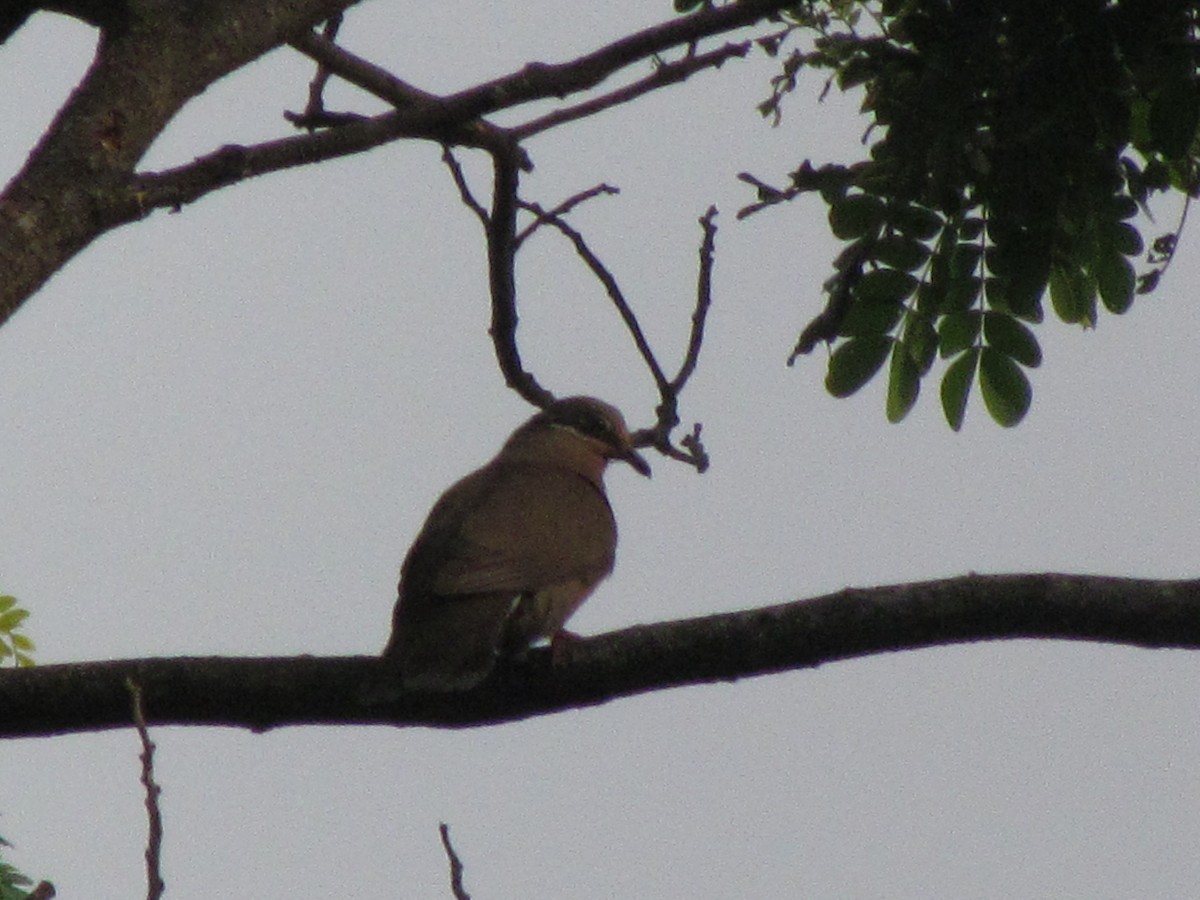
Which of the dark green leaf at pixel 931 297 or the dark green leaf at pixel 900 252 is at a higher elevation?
the dark green leaf at pixel 900 252

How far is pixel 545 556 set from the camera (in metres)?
5.53

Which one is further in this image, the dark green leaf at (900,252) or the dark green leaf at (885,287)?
the dark green leaf at (885,287)

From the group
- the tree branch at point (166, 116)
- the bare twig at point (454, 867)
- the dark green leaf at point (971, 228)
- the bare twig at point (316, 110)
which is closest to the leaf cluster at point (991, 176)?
the dark green leaf at point (971, 228)

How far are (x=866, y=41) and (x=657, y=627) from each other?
1587 mm

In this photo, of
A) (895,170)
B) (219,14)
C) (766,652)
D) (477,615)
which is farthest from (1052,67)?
(477,615)

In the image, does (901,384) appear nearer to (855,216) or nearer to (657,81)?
(855,216)

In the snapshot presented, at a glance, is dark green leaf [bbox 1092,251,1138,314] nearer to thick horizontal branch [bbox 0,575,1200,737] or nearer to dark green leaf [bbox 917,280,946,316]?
dark green leaf [bbox 917,280,946,316]

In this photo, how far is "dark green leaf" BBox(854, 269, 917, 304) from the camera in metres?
4.69

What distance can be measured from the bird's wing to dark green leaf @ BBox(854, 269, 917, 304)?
1.37m

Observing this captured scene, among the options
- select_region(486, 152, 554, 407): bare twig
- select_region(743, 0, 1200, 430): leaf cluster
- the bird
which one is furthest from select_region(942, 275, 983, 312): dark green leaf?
the bird

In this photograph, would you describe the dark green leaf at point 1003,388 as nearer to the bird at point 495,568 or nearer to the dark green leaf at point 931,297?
the dark green leaf at point 931,297

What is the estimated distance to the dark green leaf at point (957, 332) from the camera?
4883mm

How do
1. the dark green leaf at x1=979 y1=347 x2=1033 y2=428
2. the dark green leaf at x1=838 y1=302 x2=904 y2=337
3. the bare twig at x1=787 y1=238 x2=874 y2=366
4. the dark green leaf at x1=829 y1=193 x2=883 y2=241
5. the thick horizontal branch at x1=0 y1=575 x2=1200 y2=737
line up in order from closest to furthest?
the thick horizontal branch at x1=0 y1=575 x2=1200 y2=737
the bare twig at x1=787 y1=238 x2=874 y2=366
the dark green leaf at x1=829 y1=193 x2=883 y2=241
the dark green leaf at x1=838 y1=302 x2=904 y2=337
the dark green leaf at x1=979 y1=347 x2=1033 y2=428

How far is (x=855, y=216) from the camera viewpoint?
457 centimetres
